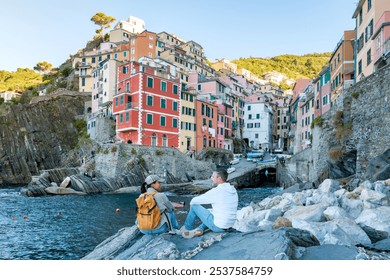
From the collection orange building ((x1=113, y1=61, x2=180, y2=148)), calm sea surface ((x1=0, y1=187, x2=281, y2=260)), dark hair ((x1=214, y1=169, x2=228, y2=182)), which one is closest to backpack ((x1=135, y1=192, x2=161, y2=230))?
dark hair ((x1=214, y1=169, x2=228, y2=182))

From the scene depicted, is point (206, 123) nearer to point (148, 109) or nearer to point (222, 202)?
point (148, 109)

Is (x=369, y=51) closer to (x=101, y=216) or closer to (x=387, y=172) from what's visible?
(x=387, y=172)

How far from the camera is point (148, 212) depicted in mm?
5566

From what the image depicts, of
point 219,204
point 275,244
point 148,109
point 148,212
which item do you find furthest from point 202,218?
point 148,109

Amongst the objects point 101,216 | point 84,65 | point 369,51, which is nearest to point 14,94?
point 84,65

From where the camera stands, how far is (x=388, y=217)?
26.6ft

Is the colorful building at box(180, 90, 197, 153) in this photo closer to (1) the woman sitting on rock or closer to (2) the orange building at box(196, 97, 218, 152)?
(2) the orange building at box(196, 97, 218, 152)

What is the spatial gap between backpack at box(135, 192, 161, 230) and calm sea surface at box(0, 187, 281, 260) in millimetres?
6454

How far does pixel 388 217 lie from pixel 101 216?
15500mm

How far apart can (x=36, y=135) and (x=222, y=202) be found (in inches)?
2207

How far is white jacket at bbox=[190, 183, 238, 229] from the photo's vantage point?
5.23m

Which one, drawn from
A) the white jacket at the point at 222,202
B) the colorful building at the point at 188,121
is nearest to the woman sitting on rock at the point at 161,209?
the white jacket at the point at 222,202

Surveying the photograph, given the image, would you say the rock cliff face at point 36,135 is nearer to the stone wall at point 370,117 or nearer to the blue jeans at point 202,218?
the stone wall at point 370,117

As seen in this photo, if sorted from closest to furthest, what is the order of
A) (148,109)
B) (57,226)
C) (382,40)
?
1. (57,226)
2. (382,40)
3. (148,109)
